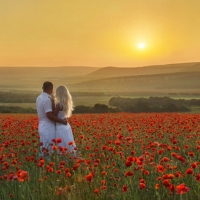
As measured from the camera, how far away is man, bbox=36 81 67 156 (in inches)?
275

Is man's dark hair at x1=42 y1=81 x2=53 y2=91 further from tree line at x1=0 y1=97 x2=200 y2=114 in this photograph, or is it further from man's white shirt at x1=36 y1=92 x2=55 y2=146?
tree line at x1=0 y1=97 x2=200 y2=114

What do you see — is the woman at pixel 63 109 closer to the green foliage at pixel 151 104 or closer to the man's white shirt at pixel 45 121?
the man's white shirt at pixel 45 121

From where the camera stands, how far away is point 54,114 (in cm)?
698

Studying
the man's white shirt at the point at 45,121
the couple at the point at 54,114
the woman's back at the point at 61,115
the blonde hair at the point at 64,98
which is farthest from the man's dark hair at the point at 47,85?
the woman's back at the point at 61,115

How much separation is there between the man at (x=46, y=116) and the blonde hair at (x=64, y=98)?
0.24 meters

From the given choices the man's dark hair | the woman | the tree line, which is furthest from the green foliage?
the man's dark hair

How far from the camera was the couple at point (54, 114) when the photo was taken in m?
6.80

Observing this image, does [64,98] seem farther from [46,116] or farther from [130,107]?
[130,107]

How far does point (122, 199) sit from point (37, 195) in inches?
40.0

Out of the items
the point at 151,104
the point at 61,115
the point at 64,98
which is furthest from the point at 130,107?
the point at 64,98

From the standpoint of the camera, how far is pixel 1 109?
27.9 meters

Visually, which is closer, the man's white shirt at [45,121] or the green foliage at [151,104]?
the man's white shirt at [45,121]

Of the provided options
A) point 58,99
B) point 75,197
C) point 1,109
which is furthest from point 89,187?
point 1,109

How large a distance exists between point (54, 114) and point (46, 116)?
0.24 metres
